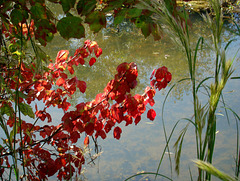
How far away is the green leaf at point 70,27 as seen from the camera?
1.15 metres

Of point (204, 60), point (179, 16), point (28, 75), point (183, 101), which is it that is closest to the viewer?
point (179, 16)

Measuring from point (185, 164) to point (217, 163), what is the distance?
215mm

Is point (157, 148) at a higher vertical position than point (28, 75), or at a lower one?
lower

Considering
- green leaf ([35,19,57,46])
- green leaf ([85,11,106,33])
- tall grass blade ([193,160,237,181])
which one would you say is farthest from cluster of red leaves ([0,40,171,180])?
tall grass blade ([193,160,237,181])

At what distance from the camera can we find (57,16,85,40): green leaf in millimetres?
1146

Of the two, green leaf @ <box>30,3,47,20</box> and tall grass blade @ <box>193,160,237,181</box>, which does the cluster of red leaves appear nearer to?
green leaf @ <box>30,3,47,20</box>

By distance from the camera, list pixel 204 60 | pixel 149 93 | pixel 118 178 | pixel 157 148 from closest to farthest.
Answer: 1. pixel 149 93
2. pixel 118 178
3. pixel 157 148
4. pixel 204 60

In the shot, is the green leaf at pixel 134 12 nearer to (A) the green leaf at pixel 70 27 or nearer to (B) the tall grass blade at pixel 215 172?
(A) the green leaf at pixel 70 27

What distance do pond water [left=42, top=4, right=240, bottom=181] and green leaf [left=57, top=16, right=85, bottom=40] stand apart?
0.37 metres

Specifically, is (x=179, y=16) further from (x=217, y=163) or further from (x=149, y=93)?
(x=217, y=163)

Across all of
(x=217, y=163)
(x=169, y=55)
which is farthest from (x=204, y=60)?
(x=217, y=163)

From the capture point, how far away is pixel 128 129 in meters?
2.62

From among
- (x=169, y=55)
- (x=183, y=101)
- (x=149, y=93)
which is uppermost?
(x=169, y=55)

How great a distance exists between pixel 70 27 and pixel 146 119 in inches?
67.5
